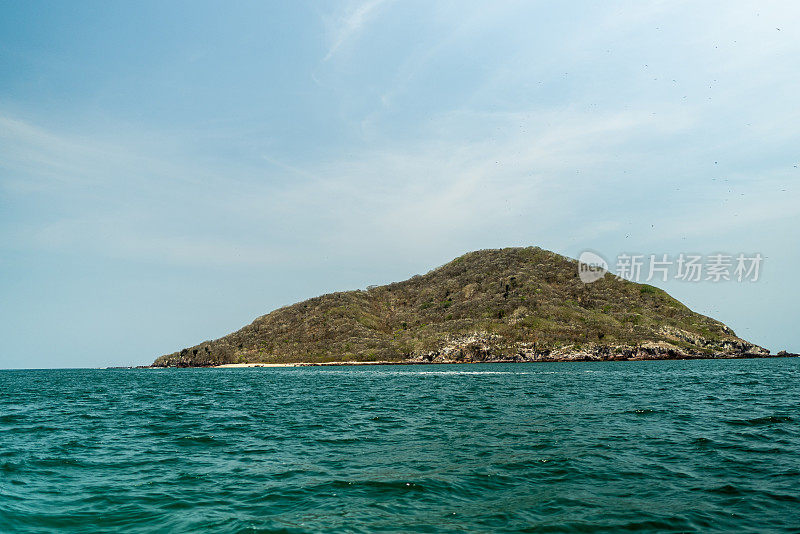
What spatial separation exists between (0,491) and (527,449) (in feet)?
68.7

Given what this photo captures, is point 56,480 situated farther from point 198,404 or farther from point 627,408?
point 627,408

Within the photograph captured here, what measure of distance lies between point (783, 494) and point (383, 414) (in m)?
25.5

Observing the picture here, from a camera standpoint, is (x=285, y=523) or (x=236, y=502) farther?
(x=236, y=502)

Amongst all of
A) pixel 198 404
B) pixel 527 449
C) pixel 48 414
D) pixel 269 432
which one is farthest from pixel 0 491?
pixel 198 404

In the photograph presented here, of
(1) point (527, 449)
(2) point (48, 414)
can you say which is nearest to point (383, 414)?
(1) point (527, 449)

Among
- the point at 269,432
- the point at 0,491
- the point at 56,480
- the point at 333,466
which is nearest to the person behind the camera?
the point at 0,491

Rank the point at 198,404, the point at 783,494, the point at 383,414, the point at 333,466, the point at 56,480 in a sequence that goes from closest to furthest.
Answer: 1. the point at 783,494
2. the point at 56,480
3. the point at 333,466
4. the point at 383,414
5. the point at 198,404

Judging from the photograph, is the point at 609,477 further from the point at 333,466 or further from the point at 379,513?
the point at 333,466

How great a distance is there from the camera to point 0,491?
53.8 ft

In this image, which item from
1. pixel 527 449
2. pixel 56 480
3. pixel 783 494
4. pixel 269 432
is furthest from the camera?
pixel 269 432

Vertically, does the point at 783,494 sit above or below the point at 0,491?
below

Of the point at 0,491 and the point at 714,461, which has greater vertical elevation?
the point at 0,491

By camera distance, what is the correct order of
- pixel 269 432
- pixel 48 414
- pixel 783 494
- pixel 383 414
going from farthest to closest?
pixel 48 414 → pixel 383 414 → pixel 269 432 → pixel 783 494

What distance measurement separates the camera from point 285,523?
12742mm
